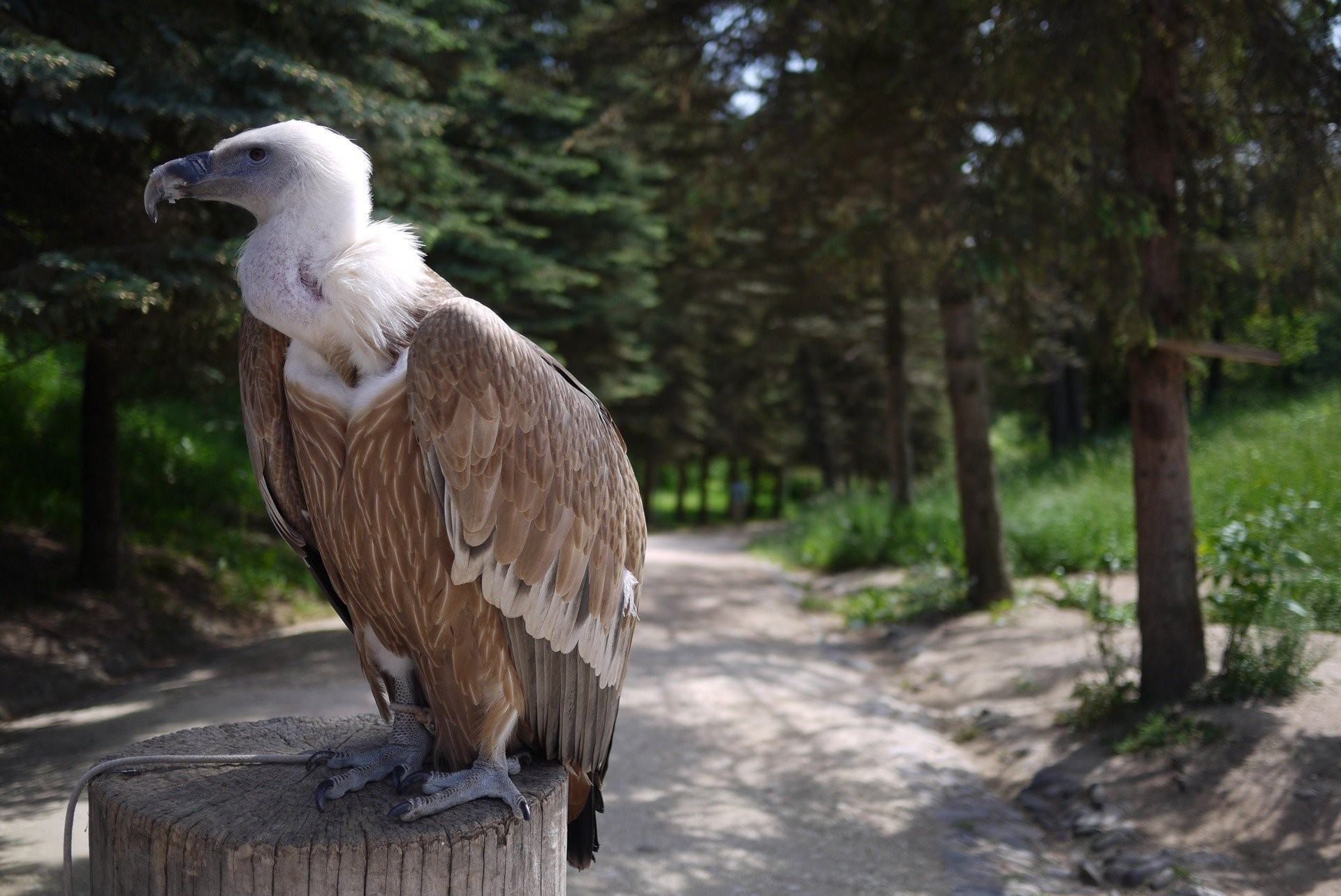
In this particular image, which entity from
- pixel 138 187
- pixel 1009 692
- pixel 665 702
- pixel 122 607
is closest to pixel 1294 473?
pixel 1009 692

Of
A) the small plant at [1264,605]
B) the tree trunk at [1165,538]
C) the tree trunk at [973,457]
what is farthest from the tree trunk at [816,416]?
the tree trunk at [1165,538]

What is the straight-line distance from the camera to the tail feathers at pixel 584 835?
2.99 meters

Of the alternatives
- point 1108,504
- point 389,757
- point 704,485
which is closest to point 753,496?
point 704,485

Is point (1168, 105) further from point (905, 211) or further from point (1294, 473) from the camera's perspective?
point (1294, 473)

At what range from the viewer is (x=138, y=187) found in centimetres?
550

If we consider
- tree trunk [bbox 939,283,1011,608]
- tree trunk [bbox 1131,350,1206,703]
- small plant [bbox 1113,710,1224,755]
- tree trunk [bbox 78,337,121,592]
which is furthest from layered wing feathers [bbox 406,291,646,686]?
tree trunk [bbox 939,283,1011,608]

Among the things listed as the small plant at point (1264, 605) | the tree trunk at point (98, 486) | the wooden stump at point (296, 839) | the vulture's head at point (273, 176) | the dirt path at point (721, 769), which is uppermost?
the vulture's head at point (273, 176)

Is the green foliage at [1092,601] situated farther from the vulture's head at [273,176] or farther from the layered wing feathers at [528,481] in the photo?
the vulture's head at [273,176]

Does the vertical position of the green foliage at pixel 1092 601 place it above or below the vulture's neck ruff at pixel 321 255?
below

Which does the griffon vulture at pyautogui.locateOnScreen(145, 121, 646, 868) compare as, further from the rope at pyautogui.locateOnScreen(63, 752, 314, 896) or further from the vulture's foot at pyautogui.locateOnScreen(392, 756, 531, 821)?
the rope at pyautogui.locateOnScreen(63, 752, 314, 896)

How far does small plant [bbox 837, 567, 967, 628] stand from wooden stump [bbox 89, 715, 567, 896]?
7.89 metres

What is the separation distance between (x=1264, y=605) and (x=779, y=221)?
18.0ft

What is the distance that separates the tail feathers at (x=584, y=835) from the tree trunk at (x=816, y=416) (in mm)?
22292

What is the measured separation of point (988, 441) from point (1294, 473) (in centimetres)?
271
